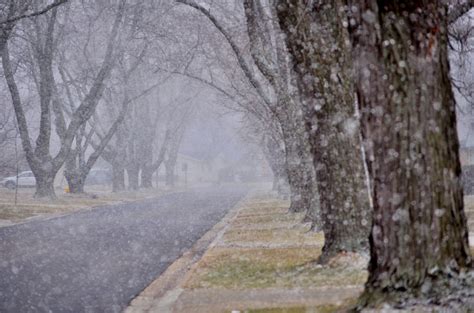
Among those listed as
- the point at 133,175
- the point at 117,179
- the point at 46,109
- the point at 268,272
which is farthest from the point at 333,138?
the point at 133,175

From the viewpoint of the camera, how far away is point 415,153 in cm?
502

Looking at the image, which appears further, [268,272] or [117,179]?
[117,179]

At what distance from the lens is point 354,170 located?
8.74 metres

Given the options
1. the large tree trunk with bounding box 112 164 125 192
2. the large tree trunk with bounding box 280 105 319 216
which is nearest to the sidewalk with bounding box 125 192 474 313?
the large tree trunk with bounding box 280 105 319 216

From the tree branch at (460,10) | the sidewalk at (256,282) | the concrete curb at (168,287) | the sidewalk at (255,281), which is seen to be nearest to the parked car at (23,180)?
the concrete curb at (168,287)

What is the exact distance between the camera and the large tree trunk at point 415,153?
16.4 ft

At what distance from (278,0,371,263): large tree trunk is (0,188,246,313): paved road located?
2828mm

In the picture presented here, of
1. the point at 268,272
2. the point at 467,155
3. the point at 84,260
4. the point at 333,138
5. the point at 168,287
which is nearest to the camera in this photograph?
the point at 168,287

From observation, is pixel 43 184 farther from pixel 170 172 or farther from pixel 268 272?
pixel 170 172

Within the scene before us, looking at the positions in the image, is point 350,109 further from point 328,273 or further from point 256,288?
point 256,288

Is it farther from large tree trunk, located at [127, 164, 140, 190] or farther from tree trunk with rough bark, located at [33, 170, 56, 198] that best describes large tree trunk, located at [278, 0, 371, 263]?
large tree trunk, located at [127, 164, 140, 190]

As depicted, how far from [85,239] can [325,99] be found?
8098 millimetres

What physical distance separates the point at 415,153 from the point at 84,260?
25.0 feet

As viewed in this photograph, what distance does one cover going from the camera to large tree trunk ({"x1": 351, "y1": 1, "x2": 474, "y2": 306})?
500 cm
